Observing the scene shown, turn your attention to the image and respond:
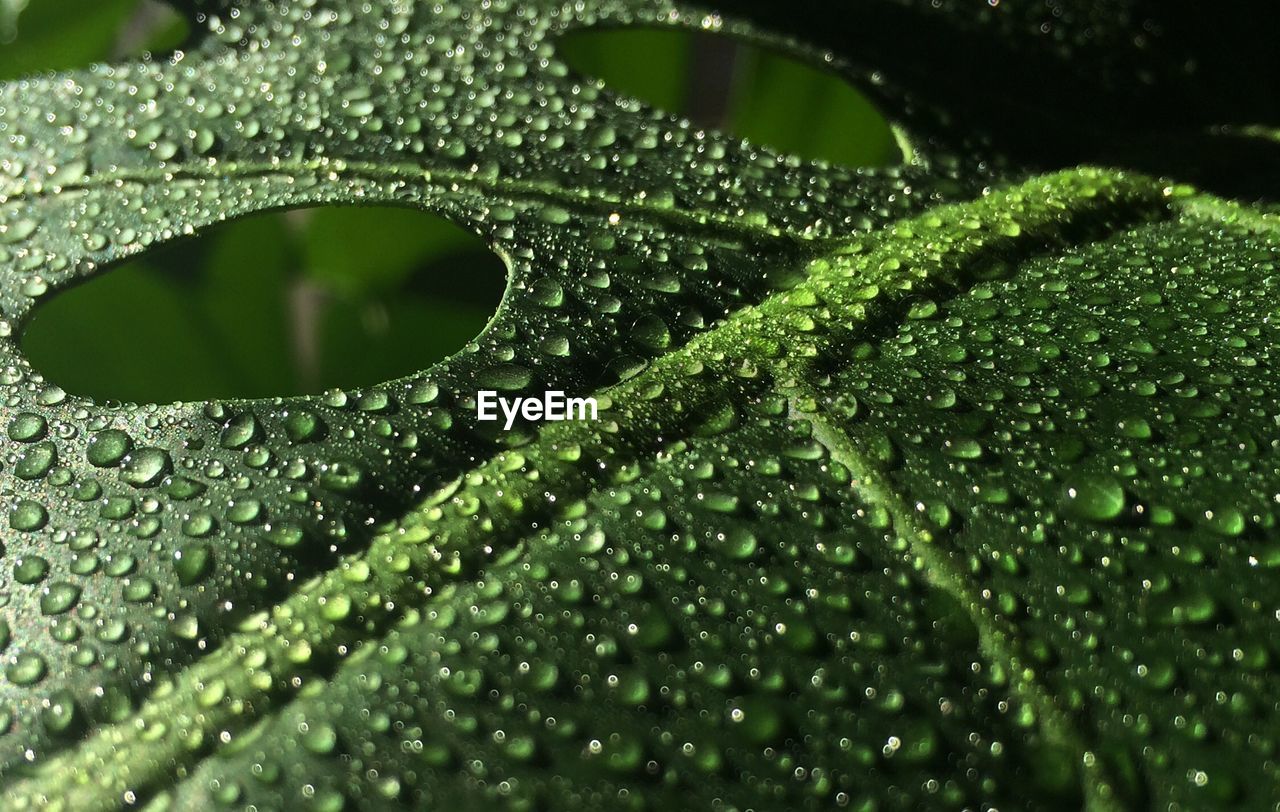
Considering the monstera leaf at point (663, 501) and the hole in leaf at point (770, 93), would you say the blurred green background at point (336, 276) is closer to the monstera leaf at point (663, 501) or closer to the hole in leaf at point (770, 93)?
the hole in leaf at point (770, 93)

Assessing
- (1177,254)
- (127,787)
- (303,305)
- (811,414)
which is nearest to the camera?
(127,787)

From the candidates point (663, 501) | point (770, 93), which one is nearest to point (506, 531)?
point (663, 501)

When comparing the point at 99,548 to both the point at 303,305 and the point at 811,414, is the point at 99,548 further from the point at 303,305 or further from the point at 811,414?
the point at 303,305

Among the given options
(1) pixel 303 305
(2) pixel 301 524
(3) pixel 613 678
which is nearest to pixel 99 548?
(2) pixel 301 524

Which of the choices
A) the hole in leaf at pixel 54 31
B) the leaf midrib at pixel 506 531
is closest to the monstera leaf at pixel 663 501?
the leaf midrib at pixel 506 531

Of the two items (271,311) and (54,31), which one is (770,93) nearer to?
(271,311)

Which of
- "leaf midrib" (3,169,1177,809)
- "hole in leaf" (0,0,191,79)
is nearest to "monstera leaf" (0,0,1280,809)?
"leaf midrib" (3,169,1177,809)
